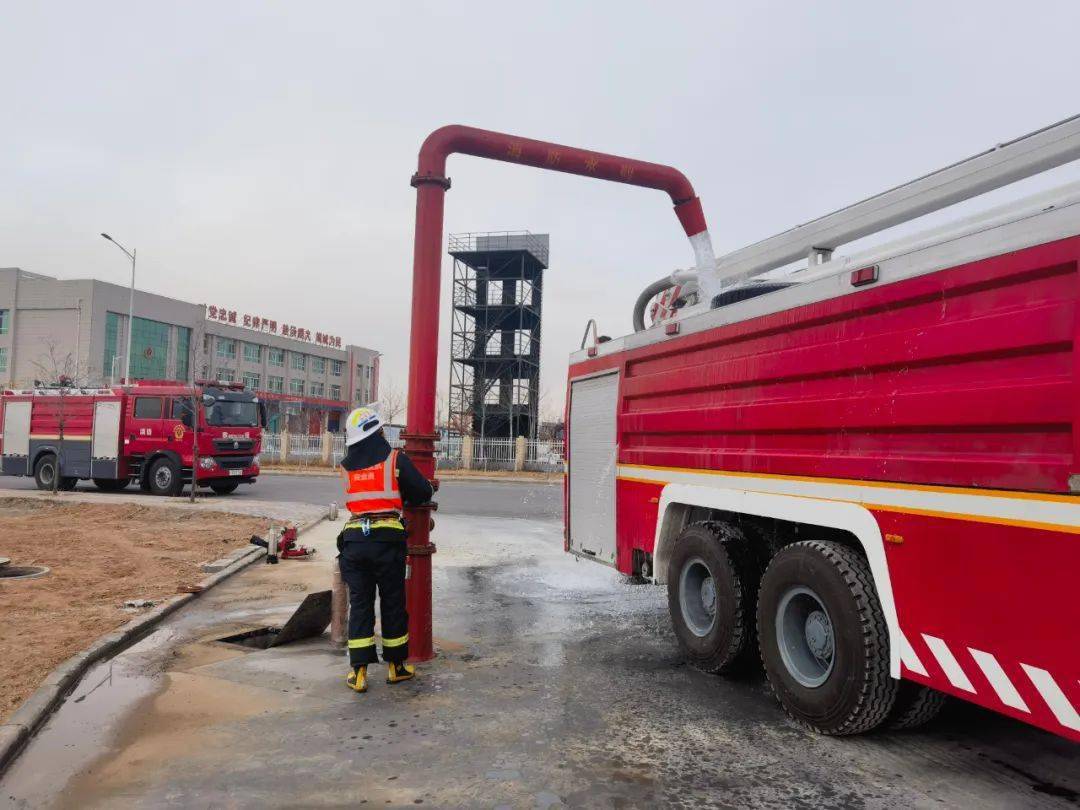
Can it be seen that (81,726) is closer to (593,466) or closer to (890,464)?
(593,466)

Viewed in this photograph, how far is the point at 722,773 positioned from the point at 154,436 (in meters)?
17.7

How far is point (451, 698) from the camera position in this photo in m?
4.64

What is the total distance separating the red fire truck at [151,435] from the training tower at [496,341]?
20.3 metres

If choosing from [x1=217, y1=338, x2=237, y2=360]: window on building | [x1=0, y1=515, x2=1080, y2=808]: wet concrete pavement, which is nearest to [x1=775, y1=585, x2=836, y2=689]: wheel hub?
[x1=0, y1=515, x2=1080, y2=808]: wet concrete pavement

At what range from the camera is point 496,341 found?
39656 millimetres

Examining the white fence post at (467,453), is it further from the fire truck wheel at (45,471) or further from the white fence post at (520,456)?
the fire truck wheel at (45,471)

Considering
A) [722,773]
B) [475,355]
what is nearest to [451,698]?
[722,773]

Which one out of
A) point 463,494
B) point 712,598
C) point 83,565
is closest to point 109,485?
point 463,494

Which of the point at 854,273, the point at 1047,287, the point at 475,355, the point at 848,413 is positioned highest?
the point at 475,355

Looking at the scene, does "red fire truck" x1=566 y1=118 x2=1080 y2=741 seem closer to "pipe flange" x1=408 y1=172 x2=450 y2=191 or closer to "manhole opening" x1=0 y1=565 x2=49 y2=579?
"pipe flange" x1=408 y1=172 x2=450 y2=191

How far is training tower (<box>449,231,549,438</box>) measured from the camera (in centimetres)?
3912

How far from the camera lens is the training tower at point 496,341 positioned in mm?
39125

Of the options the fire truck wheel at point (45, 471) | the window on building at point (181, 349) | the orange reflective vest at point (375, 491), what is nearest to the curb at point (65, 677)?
the orange reflective vest at point (375, 491)

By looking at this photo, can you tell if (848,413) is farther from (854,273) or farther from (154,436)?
(154,436)
